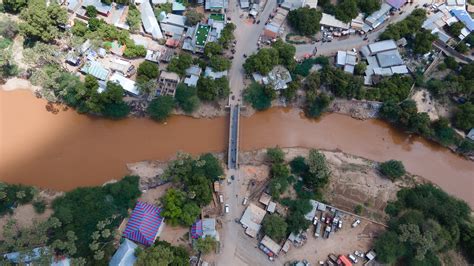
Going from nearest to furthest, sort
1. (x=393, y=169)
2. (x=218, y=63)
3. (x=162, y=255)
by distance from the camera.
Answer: (x=162, y=255), (x=393, y=169), (x=218, y=63)

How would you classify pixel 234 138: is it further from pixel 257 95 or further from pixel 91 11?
pixel 91 11

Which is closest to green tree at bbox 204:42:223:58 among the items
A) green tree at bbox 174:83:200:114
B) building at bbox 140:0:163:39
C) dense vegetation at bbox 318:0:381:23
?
green tree at bbox 174:83:200:114


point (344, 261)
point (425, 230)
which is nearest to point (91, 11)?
point (344, 261)

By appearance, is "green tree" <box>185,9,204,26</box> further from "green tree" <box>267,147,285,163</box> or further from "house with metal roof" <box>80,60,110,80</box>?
"green tree" <box>267,147,285,163</box>

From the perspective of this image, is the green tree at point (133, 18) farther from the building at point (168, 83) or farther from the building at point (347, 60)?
the building at point (347, 60)

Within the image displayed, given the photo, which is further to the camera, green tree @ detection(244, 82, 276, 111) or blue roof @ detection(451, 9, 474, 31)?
blue roof @ detection(451, 9, 474, 31)

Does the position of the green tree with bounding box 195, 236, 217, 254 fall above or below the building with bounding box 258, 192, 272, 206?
below
